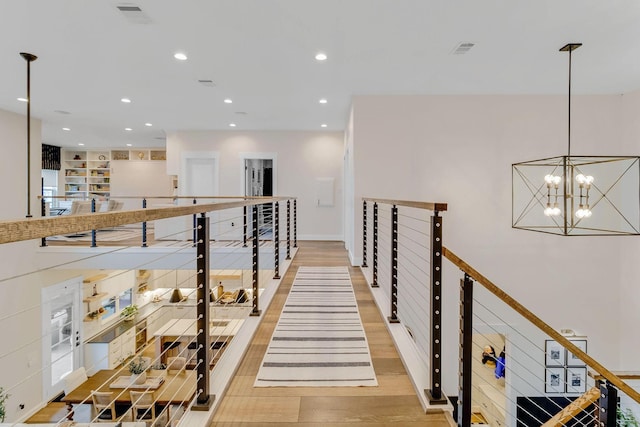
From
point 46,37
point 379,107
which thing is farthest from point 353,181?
point 46,37

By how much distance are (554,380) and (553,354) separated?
40cm

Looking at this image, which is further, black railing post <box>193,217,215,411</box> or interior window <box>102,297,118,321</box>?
interior window <box>102,297,118,321</box>

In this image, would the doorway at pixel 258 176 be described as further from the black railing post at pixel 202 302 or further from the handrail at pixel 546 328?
the handrail at pixel 546 328

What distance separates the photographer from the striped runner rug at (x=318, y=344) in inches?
87.6

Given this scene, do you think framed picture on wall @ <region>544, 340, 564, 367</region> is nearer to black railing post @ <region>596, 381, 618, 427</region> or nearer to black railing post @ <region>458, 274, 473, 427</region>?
black railing post @ <region>596, 381, 618, 427</region>

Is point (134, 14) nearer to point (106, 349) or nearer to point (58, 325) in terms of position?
point (58, 325)

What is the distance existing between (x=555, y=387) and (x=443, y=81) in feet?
16.1

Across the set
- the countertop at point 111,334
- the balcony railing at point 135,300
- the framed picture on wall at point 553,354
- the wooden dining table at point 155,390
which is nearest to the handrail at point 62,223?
the balcony railing at point 135,300

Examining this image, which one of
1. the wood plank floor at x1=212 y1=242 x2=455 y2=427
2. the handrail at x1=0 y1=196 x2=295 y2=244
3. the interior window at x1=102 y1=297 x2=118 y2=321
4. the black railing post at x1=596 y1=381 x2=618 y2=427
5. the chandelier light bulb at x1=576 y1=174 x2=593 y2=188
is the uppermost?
the chandelier light bulb at x1=576 y1=174 x2=593 y2=188

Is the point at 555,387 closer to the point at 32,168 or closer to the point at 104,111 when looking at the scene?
the point at 104,111

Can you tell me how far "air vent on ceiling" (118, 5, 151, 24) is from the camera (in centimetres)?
290

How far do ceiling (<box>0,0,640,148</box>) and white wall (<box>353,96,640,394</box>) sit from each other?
11.7 inches

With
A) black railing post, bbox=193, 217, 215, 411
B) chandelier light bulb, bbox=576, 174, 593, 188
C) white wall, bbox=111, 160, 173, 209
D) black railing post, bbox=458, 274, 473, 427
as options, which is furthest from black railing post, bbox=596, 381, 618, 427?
white wall, bbox=111, 160, 173, 209

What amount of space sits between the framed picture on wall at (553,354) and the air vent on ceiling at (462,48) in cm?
440
